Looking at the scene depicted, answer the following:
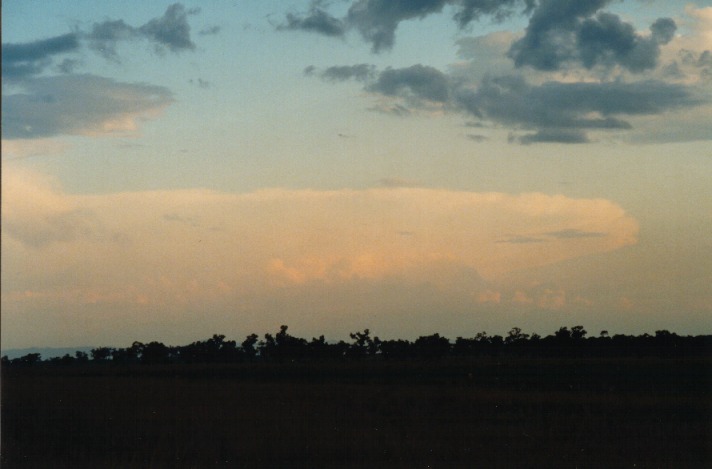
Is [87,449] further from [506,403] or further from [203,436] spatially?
[506,403]

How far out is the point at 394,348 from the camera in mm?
140000

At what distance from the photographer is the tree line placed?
116625mm

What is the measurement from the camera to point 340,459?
19.2m

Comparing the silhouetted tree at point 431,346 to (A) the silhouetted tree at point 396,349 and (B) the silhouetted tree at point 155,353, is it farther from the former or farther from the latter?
(B) the silhouetted tree at point 155,353

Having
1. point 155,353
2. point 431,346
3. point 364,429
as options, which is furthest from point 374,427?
point 155,353

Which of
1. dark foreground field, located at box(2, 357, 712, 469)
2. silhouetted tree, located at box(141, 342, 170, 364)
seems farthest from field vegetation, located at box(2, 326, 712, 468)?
silhouetted tree, located at box(141, 342, 170, 364)

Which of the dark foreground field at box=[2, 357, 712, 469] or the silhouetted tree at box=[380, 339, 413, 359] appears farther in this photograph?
the silhouetted tree at box=[380, 339, 413, 359]

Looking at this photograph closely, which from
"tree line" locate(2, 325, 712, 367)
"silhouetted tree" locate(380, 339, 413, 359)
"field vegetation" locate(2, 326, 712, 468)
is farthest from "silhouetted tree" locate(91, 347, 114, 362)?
"field vegetation" locate(2, 326, 712, 468)

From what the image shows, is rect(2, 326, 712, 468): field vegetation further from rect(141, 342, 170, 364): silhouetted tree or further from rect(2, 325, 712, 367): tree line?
rect(141, 342, 170, 364): silhouetted tree

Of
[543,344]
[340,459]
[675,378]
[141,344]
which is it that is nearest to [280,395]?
[340,459]

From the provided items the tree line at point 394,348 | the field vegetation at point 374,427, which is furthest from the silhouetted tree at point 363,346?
the field vegetation at point 374,427

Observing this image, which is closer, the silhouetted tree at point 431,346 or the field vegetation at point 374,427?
the field vegetation at point 374,427

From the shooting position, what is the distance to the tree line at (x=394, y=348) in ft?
383

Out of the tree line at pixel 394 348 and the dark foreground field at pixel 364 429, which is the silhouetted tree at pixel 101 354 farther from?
the dark foreground field at pixel 364 429
